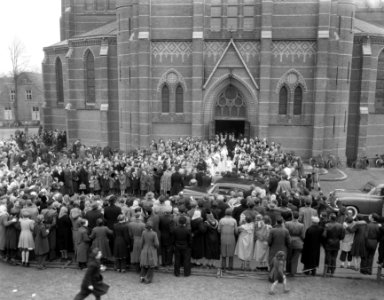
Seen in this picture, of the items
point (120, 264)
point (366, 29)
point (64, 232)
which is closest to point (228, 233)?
point (120, 264)

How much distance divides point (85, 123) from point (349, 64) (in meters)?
19.4

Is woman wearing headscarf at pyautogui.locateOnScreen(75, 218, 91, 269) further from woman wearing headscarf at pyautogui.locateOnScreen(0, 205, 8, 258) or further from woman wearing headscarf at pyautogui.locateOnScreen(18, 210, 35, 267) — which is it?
woman wearing headscarf at pyautogui.locateOnScreen(0, 205, 8, 258)

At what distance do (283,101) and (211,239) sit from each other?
17671 millimetres

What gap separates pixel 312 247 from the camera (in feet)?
35.9

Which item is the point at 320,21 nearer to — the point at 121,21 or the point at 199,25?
the point at 199,25

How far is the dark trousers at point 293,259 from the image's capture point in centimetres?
1077

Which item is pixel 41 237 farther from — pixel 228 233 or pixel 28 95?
pixel 28 95

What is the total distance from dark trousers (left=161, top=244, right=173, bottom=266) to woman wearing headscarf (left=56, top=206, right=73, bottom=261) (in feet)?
8.53

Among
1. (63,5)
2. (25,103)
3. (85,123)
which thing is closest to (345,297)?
(85,123)

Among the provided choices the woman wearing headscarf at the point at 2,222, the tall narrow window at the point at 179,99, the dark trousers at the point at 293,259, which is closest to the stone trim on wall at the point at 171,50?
the tall narrow window at the point at 179,99

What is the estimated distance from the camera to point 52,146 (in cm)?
3388

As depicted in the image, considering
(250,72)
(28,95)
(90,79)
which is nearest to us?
(250,72)

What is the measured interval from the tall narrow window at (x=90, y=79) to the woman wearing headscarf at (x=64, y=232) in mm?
22070

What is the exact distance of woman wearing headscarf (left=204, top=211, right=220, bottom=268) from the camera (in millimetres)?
11055
